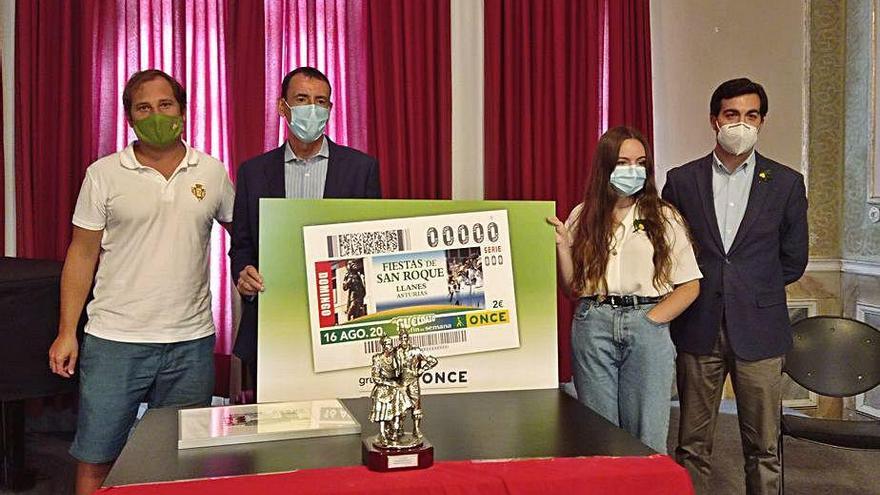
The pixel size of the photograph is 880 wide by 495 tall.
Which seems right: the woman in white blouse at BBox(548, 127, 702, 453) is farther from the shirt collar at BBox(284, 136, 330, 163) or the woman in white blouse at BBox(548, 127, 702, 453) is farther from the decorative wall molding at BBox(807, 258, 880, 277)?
the decorative wall molding at BBox(807, 258, 880, 277)

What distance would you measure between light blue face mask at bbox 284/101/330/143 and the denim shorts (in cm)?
75

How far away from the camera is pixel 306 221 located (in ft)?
8.32

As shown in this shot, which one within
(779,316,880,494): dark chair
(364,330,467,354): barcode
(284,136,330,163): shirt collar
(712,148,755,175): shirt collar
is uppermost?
(284,136,330,163): shirt collar

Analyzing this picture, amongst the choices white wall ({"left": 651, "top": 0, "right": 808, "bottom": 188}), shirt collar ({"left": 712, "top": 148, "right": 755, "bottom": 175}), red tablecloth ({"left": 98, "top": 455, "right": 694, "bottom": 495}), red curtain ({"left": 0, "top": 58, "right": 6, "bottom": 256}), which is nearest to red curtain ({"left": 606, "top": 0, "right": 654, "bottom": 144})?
white wall ({"left": 651, "top": 0, "right": 808, "bottom": 188})

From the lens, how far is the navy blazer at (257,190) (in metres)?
2.86

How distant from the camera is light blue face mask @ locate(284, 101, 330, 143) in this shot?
2846 millimetres

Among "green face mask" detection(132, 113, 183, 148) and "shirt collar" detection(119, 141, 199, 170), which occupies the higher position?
"green face mask" detection(132, 113, 183, 148)

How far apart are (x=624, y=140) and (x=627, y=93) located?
1.85 m

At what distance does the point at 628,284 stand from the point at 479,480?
1.16m

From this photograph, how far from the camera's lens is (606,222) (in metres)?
2.86

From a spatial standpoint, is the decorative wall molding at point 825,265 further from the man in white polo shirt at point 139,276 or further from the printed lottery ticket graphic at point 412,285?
the man in white polo shirt at point 139,276

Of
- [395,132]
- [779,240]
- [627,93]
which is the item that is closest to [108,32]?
[395,132]

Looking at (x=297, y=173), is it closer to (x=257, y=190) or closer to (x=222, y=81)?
(x=257, y=190)

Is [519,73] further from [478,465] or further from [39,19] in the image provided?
[478,465]
